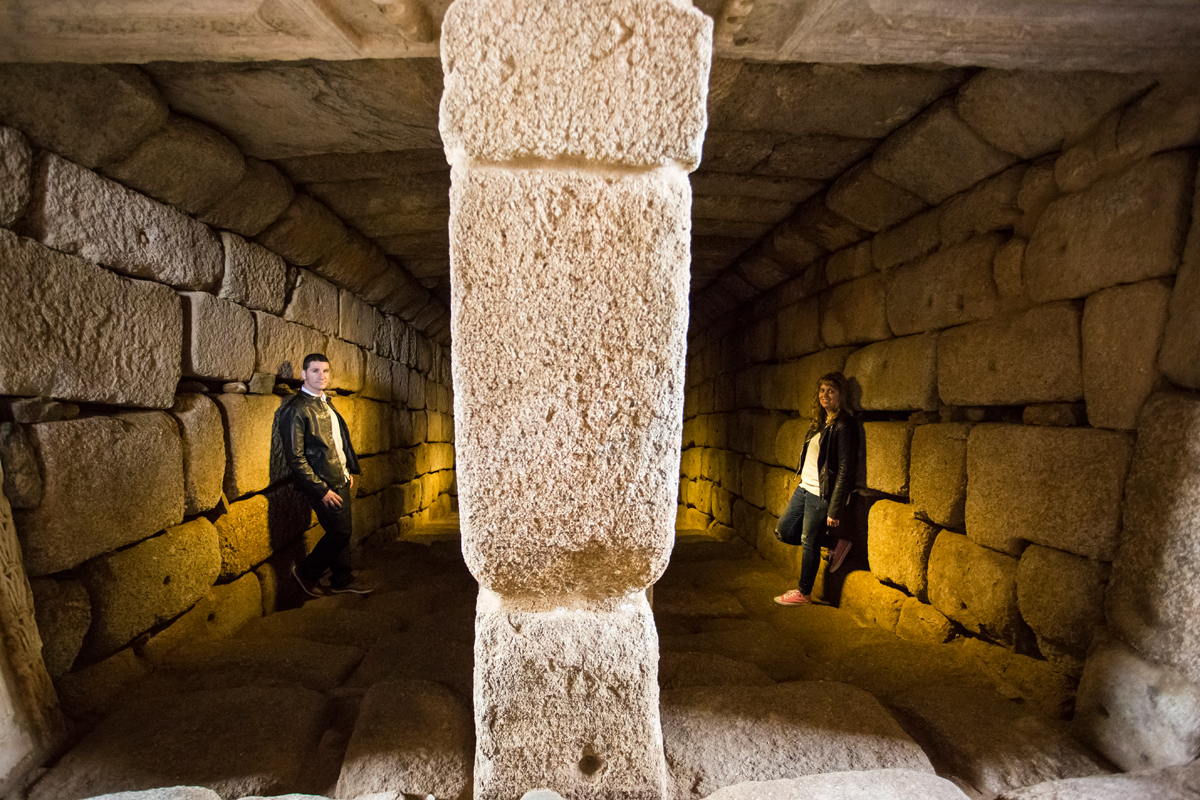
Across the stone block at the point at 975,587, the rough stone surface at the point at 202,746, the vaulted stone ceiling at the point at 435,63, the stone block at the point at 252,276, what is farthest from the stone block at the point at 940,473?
the stone block at the point at 252,276

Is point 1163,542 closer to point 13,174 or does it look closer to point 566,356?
point 566,356

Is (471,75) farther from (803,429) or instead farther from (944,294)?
(803,429)

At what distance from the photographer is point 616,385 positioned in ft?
4.11

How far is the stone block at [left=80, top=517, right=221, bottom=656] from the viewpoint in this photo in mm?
2082

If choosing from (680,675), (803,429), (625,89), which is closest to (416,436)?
(803,429)

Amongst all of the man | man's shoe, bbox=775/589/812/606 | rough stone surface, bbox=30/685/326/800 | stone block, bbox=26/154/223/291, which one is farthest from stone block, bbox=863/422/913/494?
→ stone block, bbox=26/154/223/291

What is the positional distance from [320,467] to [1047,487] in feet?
11.9

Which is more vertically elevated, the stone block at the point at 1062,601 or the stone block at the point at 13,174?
the stone block at the point at 13,174

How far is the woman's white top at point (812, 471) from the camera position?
3.45 meters

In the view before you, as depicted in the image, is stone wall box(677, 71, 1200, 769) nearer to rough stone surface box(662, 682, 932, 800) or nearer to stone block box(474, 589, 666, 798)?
rough stone surface box(662, 682, 932, 800)

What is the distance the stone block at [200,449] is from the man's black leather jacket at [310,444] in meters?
0.39

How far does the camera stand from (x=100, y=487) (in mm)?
2068

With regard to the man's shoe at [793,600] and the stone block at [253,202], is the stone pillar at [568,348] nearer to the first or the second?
the stone block at [253,202]

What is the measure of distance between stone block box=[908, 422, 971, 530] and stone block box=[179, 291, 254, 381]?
3611 mm
